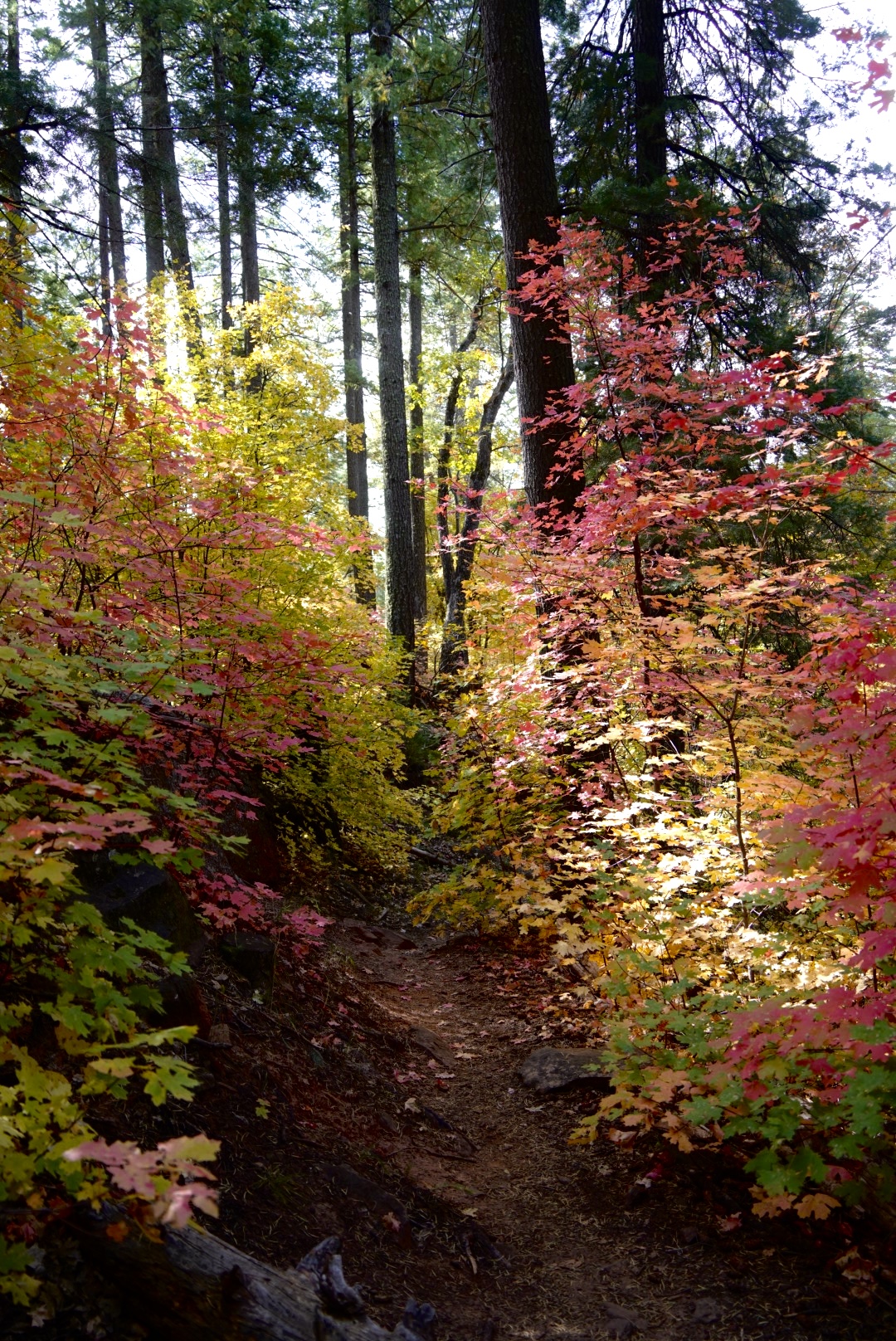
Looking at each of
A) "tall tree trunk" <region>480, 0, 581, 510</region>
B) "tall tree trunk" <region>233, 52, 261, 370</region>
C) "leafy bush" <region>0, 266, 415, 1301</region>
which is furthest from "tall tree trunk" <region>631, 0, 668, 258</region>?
"tall tree trunk" <region>233, 52, 261, 370</region>

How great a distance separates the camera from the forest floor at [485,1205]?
2.60 meters

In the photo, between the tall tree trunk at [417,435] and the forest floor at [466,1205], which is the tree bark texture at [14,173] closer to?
the forest floor at [466,1205]

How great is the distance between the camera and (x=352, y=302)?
53.0 ft

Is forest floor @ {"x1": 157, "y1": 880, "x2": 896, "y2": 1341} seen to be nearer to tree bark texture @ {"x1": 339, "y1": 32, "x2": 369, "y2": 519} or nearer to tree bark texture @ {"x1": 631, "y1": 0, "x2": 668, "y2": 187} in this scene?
tree bark texture @ {"x1": 631, "y1": 0, "x2": 668, "y2": 187}

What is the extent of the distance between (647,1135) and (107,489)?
12.4 ft

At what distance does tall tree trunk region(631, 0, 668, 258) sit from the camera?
7.31 m

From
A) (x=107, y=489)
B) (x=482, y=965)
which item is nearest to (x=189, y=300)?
(x=107, y=489)

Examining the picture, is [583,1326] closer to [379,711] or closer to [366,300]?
[379,711]

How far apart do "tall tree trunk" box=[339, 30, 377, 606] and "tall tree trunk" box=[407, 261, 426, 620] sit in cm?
109

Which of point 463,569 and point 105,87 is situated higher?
point 105,87

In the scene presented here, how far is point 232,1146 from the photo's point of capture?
2818mm

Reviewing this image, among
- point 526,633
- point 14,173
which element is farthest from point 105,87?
point 526,633

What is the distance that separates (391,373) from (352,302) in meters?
5.42

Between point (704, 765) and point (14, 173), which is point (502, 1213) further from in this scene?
point (14, 173)
